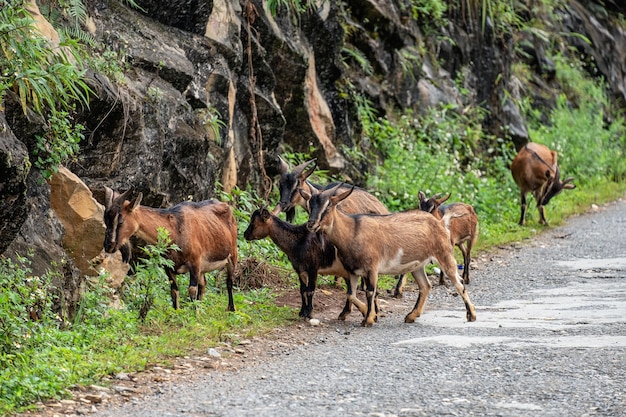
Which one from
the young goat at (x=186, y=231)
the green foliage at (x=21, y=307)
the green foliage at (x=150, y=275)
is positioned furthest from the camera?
the young goat at (x=186, y=231)

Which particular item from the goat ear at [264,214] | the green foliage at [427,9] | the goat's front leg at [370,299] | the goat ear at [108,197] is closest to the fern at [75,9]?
the goat ear at [108,197]

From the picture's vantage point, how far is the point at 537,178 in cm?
2145

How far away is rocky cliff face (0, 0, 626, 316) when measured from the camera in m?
11.1

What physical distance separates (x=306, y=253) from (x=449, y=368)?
3.37 metres

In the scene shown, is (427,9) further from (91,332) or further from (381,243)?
(91,332)

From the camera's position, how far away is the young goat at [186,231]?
10367mm

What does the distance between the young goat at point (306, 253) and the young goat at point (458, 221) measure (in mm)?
2905

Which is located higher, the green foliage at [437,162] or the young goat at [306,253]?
the green foliage at [437,162]

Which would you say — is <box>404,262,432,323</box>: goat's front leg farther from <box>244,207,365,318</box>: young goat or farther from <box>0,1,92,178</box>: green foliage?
<box>0,1,92,178</box>: green foliage

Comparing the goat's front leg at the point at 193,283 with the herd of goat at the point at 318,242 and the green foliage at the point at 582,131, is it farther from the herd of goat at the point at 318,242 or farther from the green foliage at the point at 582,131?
the green foliage at the point at 582,131

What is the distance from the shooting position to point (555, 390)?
25.4 feet

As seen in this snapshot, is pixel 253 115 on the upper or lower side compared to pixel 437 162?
upper

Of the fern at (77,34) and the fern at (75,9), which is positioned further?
the fern at (75,9)

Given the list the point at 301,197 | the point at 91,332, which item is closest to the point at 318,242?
the point at 301,197
